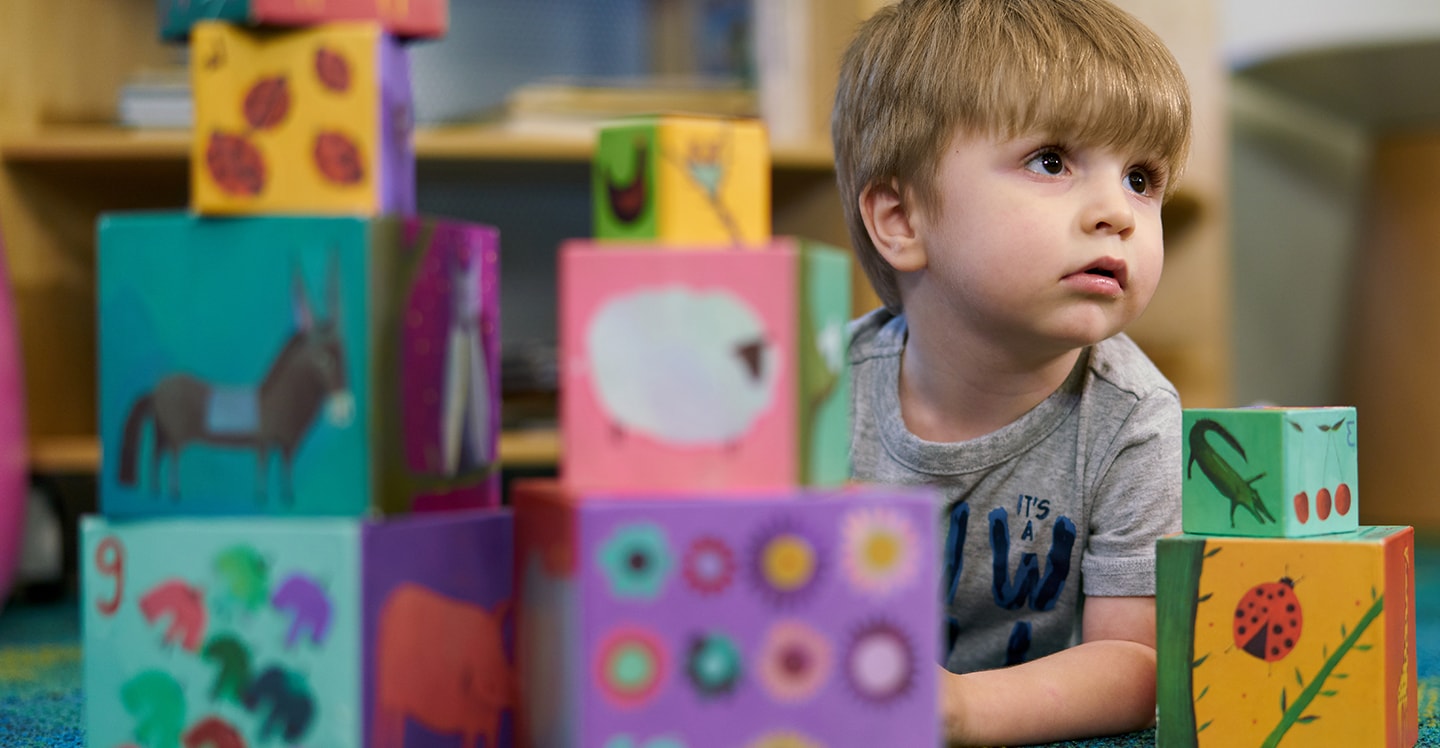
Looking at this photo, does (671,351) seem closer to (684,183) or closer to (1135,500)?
(684,183)

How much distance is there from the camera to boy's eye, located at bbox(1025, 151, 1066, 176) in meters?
0.86

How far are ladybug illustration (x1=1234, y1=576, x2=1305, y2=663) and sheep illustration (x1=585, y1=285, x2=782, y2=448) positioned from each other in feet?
0.99

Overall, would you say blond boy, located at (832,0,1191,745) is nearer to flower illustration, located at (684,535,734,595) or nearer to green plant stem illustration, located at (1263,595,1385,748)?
green plant stem illustration, located at (1263,595,1385,748)

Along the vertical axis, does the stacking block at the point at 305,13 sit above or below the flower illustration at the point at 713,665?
above

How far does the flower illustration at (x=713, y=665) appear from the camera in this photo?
541mm

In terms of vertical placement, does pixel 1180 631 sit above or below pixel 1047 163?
below

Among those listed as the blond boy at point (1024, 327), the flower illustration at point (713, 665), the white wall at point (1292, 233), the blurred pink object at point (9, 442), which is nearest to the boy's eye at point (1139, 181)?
the blond boy at point (1024, 327)

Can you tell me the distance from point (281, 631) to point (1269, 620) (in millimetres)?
470

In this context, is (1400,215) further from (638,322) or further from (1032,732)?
(638,322)

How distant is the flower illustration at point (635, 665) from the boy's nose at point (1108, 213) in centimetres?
43

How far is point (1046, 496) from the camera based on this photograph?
949 millimetres

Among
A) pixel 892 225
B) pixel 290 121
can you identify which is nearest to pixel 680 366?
pixel 290 121

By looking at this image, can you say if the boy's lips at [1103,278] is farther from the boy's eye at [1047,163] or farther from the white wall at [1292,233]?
the white wall at [1292,233]

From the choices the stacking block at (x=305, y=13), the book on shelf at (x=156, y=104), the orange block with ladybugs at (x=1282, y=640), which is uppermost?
the book on shelf at (x=156, y=104)
